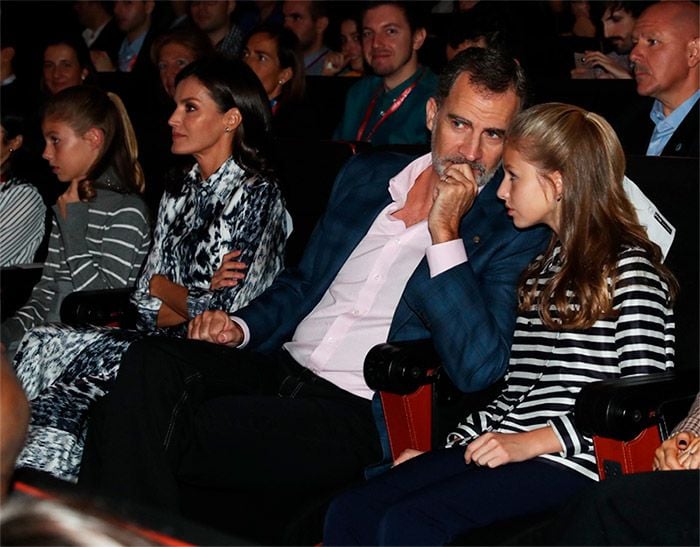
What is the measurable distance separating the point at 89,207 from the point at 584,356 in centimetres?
176

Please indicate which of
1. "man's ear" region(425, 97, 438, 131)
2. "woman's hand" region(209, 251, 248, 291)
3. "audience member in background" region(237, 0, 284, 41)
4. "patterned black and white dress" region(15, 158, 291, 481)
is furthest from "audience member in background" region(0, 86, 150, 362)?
"audience member in background" region(237, 0, 284, 41)

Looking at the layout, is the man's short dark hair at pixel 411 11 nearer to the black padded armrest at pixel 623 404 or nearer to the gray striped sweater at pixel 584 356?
the gray striped sweater at pixel 584 356

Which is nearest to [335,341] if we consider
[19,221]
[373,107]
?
[19,221]

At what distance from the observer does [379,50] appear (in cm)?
473

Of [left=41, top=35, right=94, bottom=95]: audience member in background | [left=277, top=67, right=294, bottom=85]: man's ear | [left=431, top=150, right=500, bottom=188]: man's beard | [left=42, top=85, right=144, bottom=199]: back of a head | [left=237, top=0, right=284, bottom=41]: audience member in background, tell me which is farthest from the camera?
[left=237, top=0, right=284, bottom=41]: audience member in background

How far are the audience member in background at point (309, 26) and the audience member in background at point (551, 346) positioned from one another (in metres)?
4.39

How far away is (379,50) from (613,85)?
1.06m

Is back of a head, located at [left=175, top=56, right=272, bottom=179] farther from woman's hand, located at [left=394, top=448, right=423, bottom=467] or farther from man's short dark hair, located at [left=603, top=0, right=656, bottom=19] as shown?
man's short dark hair, located at [left=603, top=0, right=656, bottom=19]

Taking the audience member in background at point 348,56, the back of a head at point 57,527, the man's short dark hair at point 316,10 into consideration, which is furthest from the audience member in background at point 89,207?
the man's short dark hair at point 316,10

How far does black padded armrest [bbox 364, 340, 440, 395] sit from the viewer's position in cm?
210

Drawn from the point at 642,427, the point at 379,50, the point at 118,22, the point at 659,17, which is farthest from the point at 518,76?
the point at 118,22

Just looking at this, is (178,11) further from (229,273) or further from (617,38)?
(229,273)

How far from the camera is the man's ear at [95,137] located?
11.0 feet

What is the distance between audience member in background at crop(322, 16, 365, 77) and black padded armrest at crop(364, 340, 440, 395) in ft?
13.4
